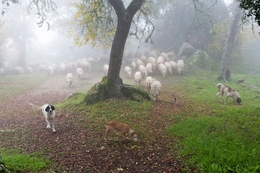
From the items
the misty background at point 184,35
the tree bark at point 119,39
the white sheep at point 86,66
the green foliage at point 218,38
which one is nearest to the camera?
the tree bark at point 119,39

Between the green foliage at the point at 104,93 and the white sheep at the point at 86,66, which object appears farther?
the white sheep at the point at 86,66

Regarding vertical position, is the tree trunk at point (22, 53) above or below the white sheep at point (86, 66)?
above

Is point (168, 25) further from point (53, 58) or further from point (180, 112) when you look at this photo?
point (53, 58)

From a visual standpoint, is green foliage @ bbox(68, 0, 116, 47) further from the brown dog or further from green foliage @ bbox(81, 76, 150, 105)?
the brown dog

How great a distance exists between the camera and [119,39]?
37.0ft

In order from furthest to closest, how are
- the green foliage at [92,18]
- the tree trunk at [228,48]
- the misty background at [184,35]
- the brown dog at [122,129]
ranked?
1. the misty background at [184,35]
2. the tree trunk at [228,48]
3. the green foliage at [92,18]
4. the brown dog at [122,129]

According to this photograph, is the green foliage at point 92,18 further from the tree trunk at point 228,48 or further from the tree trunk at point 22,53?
the tree trunk at point 22,53

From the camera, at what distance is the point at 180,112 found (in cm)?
1004

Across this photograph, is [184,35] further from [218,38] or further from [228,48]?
[228,48]

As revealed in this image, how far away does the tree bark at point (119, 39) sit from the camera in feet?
36.4

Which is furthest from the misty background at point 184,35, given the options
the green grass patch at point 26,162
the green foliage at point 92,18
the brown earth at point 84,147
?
the green grass patch at point 26,162

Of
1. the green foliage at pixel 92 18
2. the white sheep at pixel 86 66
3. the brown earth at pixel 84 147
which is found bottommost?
the brown earth at pixel 84 147

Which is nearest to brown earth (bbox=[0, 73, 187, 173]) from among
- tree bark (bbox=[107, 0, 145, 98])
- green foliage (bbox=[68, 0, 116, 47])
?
tree bark (bbox=[107, 0, 145, 98])

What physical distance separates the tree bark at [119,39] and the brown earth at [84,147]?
2.76m
